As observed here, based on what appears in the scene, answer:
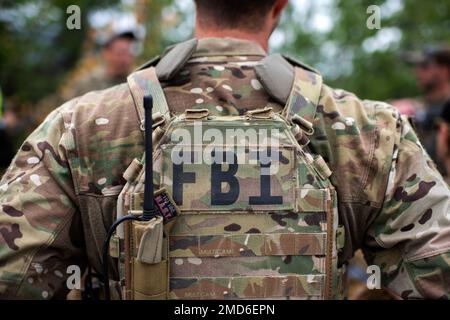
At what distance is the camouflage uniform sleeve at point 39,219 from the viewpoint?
66.0 inches

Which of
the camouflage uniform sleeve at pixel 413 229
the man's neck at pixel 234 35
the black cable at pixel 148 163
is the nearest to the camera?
the black cable at pixel 148 163

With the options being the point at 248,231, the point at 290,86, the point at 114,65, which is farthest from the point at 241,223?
the point at 114,65

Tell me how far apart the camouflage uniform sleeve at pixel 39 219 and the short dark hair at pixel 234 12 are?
54 cm

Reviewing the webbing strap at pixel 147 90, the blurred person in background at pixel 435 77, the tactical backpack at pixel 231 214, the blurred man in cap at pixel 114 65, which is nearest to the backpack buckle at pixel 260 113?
the tactical backpack at pixel 231 214

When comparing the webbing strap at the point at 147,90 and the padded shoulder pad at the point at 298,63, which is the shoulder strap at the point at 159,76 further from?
the padded shoulder pad at the point at 298,63

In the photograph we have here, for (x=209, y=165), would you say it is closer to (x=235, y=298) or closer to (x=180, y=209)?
(x=180, y=209)

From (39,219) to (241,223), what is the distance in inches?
21.7

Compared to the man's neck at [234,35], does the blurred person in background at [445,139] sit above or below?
below

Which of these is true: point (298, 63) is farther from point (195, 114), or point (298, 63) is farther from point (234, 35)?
point (195, 114)

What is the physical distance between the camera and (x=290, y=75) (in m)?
1.84

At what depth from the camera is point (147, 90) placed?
1.78 m

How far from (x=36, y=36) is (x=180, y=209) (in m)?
10.0

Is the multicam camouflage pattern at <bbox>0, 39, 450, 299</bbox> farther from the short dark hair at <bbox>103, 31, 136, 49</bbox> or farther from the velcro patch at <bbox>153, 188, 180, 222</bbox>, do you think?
the short dark hair at <bbox>103, 31, 136, 49</bbox>

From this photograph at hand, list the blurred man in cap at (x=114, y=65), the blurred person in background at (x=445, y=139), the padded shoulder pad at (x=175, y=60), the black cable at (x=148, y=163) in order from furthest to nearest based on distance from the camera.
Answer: the blurred man in cap at (x=114, y=65), the blurred person in background at (x=445, y=139), the padded shoulder pad at (x=175, y=60), the black cable at (x=148, y=163)
